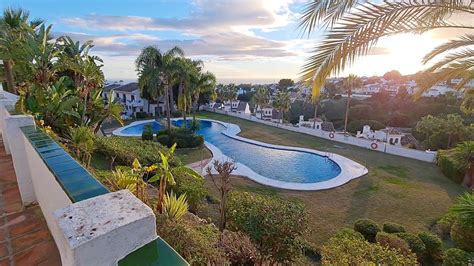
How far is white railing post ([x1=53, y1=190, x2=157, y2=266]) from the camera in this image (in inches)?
51.6

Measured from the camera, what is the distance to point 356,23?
4.59 metres

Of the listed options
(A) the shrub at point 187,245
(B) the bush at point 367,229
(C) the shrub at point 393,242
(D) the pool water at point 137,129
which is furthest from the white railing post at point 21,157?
(D) the pool water at point 137,129

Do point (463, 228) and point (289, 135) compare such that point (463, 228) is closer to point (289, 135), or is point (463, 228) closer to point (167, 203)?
point (167, 203)

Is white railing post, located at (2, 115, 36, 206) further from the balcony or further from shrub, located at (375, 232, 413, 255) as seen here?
shrub, located at (375, 232, 413, 255)

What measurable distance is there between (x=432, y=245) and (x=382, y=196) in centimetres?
507

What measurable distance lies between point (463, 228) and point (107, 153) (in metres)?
15.2

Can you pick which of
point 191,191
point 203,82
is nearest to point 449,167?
point 191,191

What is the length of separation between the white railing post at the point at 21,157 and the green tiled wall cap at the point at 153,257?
11.3 ft

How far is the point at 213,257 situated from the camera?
16.4 ft

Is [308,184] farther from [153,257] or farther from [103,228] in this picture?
[103,228]

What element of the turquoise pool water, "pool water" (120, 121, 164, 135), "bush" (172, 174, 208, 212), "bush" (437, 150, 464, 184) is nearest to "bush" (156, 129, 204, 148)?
the turquoise pool water

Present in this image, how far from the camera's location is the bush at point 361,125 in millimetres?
42000

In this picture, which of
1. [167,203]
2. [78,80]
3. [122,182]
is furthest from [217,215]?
[78,80]

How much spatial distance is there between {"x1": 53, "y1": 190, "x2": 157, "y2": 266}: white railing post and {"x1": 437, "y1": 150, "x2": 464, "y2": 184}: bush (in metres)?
22.3
